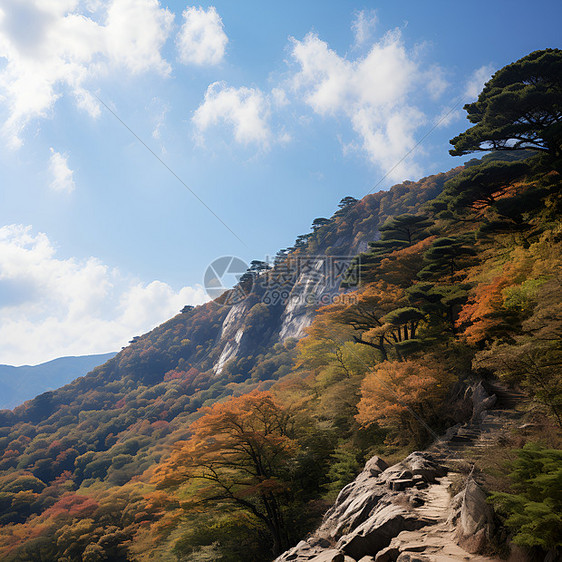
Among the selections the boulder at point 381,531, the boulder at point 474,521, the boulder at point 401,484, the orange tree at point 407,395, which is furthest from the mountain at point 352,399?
the boulder at point 381,531

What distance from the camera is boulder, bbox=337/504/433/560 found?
7.22 meters

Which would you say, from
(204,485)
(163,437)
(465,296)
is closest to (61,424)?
(163,437)

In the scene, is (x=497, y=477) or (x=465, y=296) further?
(x=465, y=296)

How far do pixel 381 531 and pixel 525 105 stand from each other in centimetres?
2342

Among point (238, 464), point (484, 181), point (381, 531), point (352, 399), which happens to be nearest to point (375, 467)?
point (381, 531)

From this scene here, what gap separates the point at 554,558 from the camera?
14.3 feet

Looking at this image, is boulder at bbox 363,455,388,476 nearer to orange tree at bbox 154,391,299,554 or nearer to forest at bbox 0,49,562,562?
forest at bbox 0,49,562,562

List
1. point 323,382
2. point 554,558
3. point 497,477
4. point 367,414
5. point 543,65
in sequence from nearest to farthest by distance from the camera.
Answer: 1. point 554,558
2. point 497,477
3. point 367,414
4. point 543,65
5. point 323,382

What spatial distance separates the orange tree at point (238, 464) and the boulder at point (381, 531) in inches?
353

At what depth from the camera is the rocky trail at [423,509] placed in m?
5.96

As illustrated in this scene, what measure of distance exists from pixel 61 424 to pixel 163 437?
33.5 metres

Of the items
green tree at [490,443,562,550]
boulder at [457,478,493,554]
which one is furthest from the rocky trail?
green tree at [490,443,562,550]

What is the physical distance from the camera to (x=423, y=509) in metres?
7.73

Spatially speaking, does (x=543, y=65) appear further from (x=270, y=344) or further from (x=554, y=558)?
(x=270, y=344)
